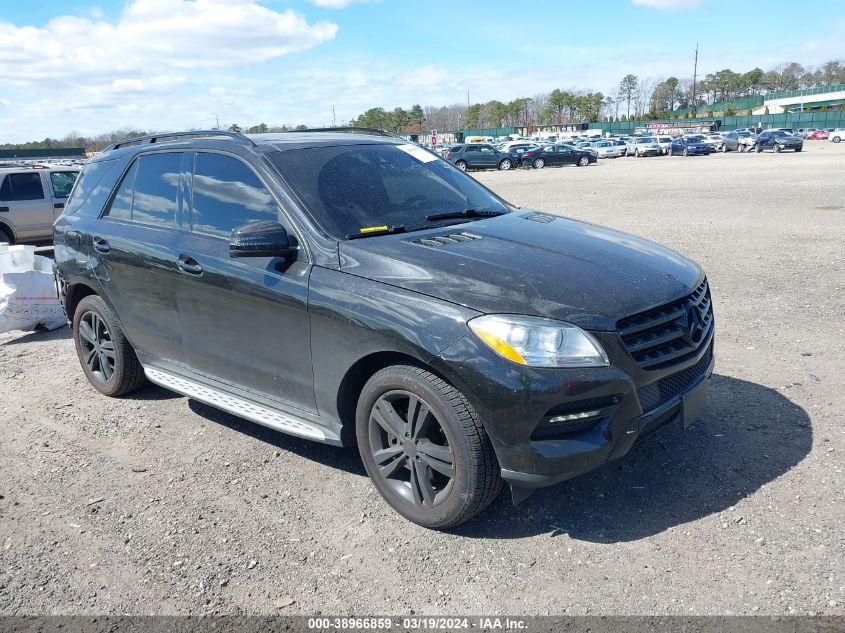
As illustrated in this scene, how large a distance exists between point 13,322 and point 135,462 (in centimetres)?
414

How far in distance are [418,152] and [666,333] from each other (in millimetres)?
2303

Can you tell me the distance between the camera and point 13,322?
7.59m

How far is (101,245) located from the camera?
5.08 m

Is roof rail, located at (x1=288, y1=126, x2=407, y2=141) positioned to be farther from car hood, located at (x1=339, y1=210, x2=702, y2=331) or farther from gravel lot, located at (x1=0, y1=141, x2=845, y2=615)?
gravel lot, located at (x1=0, y1=141, x2=845, y2=615)

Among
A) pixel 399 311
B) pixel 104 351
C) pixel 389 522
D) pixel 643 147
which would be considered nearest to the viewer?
pixel 399 311

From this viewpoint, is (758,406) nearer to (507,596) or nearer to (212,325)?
(507,596)

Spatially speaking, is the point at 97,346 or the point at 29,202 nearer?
the point at 97,346

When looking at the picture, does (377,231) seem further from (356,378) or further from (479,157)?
(479,157)

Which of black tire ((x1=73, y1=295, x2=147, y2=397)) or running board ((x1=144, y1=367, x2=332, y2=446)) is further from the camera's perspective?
black tire ((x1=73, y1=295, x2=147, y2=397))

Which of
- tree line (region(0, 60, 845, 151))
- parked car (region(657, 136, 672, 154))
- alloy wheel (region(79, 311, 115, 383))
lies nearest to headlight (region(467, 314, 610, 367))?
alloy wheel (region(79, 311, 115, 383))

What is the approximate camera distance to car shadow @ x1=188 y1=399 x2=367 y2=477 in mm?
4301

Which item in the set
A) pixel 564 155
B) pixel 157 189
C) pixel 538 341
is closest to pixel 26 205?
pixel 157 189

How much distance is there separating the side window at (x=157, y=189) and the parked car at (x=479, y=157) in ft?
124

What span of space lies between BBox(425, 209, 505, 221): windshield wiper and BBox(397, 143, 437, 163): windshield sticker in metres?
0.59
